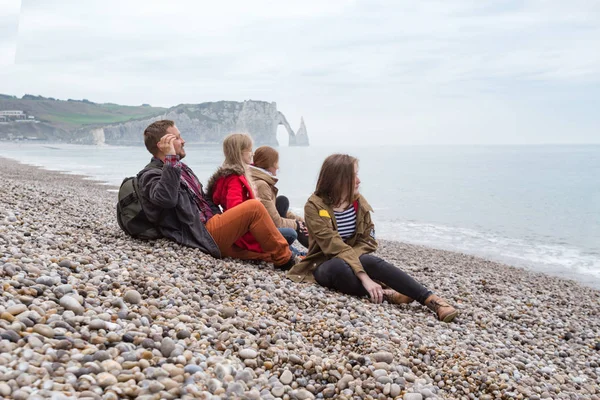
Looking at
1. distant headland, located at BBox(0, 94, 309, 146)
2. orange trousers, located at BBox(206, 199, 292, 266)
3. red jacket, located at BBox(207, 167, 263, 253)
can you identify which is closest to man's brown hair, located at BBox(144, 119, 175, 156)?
red jacket, located at BBox(207, 167, 263, 253)

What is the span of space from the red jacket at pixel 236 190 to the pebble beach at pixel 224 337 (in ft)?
1.14

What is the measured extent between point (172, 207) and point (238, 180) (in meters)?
1.06

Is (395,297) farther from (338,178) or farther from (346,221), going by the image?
(338,178)

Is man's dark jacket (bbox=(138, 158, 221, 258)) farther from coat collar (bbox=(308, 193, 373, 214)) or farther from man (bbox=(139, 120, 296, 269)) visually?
coat collar (bbox=(308, 193, 373, 214))

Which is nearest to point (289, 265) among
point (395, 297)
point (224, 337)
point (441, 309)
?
point (395, 297)

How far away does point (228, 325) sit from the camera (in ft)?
13.1

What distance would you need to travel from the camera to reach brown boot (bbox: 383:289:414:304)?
19.2 feet

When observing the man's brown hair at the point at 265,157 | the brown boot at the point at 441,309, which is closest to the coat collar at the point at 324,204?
the brown boot at the point at 441,309

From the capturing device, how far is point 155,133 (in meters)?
6.21

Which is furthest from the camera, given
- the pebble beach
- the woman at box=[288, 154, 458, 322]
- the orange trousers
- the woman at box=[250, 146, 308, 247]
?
the woman at box=[250, 146, 308, 247]

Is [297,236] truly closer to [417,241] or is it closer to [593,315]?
[593,315]

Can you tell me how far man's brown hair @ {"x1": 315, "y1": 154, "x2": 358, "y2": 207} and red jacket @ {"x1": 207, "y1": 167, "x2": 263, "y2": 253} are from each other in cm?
123

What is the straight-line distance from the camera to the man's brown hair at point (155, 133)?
20.4 ft

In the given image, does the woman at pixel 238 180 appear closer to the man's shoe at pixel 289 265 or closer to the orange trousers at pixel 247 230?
the orange trousers at pixel 247 230
